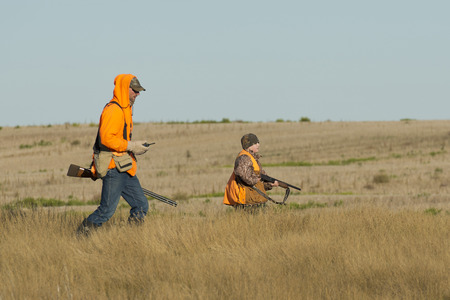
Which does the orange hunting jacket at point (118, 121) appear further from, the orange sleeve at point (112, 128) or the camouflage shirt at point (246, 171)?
the camouflage shirt at point (246, 171)

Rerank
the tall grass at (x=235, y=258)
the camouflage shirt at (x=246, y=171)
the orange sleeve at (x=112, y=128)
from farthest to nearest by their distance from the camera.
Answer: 1. the camouflage shirt at (x=246, y=171)
2. the orange sleeve at (x=112, y=128)
3. the tall grass at (x=235, y=258)

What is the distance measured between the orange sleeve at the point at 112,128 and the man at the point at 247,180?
165 cm

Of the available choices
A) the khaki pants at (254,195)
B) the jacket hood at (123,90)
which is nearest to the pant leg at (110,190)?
the jacket hood at (123,90)

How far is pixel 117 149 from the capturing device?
27.0ft

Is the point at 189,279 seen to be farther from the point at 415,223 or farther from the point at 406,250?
the point at 415,223

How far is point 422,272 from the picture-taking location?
699 centimetres

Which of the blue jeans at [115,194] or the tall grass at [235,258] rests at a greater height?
the blue jeans at [115,194]

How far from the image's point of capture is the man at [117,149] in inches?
324

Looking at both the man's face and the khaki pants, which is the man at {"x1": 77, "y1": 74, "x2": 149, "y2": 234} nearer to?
the man's face

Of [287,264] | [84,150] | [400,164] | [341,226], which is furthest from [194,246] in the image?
[84,150]

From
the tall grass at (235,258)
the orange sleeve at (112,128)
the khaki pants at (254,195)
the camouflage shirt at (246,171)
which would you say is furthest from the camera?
the khaki pants at (254,195)

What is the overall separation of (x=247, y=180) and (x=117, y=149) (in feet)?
5.89

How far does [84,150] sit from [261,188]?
3340cm

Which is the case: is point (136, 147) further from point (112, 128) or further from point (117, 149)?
point (112, 128)
